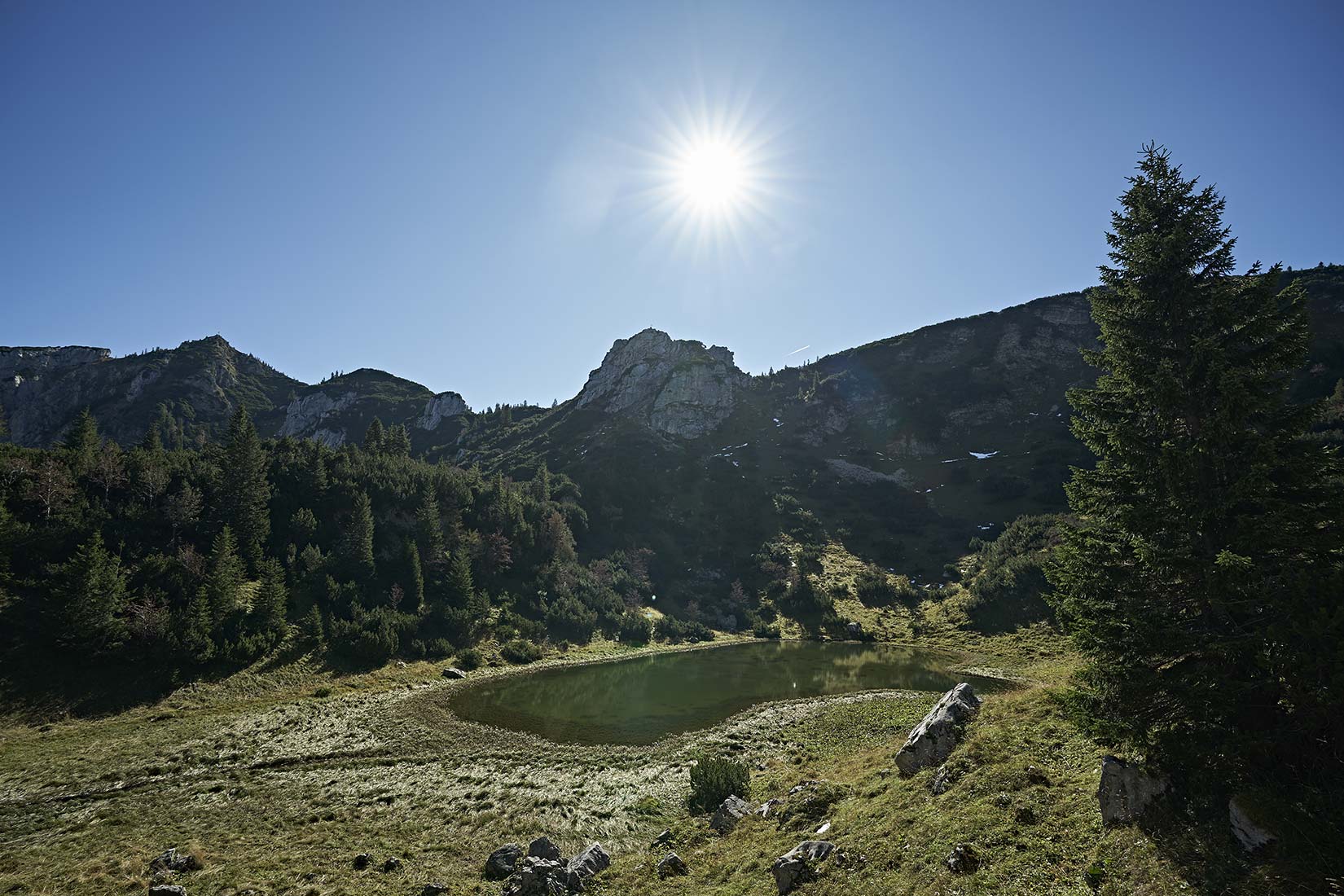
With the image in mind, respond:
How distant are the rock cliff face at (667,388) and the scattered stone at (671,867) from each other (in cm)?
14970

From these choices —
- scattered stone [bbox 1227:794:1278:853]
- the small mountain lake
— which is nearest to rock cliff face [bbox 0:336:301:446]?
the small mountain lake

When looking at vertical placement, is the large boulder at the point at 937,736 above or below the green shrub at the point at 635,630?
above

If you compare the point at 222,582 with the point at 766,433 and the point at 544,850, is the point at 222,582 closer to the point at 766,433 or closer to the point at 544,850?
the point at 544,850

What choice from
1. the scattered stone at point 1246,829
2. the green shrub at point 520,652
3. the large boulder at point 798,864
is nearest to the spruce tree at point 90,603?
the green shrub at point 520,652

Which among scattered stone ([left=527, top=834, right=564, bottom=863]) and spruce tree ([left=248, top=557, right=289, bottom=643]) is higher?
spruce tree ([left=248, top=557, right=289, bottom=643])

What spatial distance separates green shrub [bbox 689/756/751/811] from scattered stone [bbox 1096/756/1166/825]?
12809 mm

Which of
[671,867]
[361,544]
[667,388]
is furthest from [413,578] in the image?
[667,388]

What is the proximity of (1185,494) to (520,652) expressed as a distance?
57374 millimetres

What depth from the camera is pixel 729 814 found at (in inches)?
695

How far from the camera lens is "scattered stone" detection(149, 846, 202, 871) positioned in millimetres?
15711

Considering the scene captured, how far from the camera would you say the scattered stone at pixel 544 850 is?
15.7 metres

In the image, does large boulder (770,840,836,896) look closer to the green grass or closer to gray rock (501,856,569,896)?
the green grass

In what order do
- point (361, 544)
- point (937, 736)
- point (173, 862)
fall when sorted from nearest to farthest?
point (173, 862) < point (937, 736) < point (361, 544)

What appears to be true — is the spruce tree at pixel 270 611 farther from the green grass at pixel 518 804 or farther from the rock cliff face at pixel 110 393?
the rock cliff face at pixel 110 393
